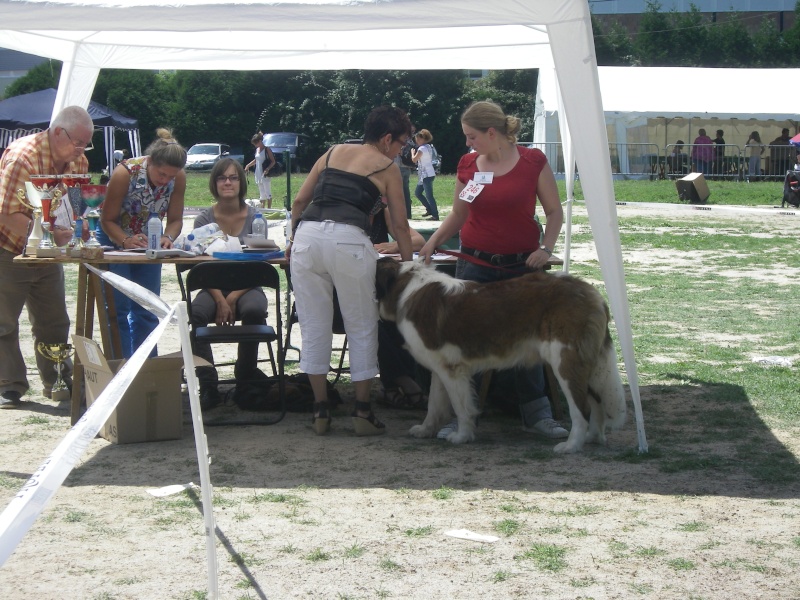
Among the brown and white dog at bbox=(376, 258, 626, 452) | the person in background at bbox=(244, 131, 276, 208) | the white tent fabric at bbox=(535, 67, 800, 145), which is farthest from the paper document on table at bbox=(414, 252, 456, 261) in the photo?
the white tent fabric at bbox=(535, 67, 800, 145)

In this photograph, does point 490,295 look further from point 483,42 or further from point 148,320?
point 483,42

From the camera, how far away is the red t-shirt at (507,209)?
539 centimetres

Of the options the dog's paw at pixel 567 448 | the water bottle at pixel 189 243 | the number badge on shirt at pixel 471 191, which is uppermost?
the number badge on shirt at pixel 471 191

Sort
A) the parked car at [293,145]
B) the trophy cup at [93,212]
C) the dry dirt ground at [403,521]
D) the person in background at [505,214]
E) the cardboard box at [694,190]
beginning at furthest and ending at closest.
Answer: the parked car at [293,145] → the cardboard box at [694,190] → the trophy cup at [93,212] → the person in background at [505,214] → the dry dirt ground at [403,521]

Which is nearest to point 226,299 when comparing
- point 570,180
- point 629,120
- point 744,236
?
point 570,180

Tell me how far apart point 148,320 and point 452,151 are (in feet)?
112

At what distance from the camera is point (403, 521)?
13.8 ft

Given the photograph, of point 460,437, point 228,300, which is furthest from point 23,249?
point 460,437

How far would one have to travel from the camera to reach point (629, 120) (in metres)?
30.5

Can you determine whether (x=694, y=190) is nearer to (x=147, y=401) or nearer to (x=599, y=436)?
(x=599, y=436)

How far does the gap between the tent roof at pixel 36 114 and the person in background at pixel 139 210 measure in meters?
18.9

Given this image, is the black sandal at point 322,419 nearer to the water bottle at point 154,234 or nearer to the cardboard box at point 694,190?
the water bottle at point 154,234

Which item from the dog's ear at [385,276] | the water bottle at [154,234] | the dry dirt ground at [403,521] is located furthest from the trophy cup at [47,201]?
the dog's ear at [385,276]

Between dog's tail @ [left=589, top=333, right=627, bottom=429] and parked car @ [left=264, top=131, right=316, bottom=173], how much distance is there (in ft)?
82.8
